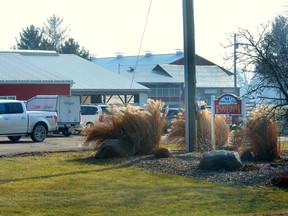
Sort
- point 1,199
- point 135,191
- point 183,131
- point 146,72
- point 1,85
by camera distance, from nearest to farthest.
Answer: point 1,199 → point 135,191 → point 183,131 → point 1,85 → point 146,72

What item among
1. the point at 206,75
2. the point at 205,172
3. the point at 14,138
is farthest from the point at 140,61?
the point at 205,172

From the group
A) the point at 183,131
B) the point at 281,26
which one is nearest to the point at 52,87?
the point at 183,131

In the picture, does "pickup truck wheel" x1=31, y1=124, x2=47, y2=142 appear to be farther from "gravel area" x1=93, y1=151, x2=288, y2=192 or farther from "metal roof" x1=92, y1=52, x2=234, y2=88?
"metal roof" x1=92, y1=52, x2=234, y2=88

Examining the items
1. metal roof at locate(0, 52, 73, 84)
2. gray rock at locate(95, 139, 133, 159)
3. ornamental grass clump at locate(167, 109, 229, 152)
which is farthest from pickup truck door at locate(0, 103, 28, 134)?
metal roof at locate(0, 52, 73, 84)

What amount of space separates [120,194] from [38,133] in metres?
18.4

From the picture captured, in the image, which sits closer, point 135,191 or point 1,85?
point 135,191

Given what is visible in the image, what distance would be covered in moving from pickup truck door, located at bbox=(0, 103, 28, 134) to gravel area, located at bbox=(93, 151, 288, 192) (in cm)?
1051

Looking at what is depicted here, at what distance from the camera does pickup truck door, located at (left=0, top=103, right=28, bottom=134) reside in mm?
30516

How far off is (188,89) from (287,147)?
499 cm

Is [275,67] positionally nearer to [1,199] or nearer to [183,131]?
[1,199]

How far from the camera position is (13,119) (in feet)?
101

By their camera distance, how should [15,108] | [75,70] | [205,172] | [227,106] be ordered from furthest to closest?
[75,70] → [15,108] → [227,106] → [205,172]

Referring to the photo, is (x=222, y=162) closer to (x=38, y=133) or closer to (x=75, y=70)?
(x=38, y=133)

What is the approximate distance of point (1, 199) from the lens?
13.4m
